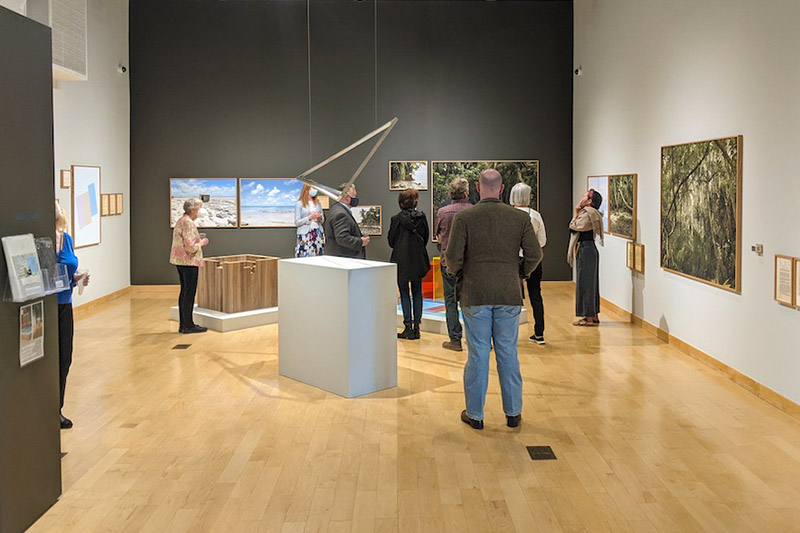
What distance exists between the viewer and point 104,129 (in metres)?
13.1

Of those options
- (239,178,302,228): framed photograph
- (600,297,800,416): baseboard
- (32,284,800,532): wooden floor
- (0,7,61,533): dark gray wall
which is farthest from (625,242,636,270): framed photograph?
(0,7,61,533): dark gray wall

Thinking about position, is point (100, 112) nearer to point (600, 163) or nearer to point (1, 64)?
point (600, 163)

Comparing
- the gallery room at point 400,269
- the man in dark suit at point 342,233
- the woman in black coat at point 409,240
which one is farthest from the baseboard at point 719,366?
the man in dark suit at point 342,233

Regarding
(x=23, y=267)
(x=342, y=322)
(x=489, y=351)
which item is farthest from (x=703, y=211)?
(x=23, y=267)

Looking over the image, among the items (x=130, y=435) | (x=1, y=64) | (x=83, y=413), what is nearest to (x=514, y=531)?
(x=130, y=435)

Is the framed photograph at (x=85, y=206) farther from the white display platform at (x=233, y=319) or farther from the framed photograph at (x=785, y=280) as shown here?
the framed photograph at (x=785, y=280)

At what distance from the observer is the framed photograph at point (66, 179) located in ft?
36.6

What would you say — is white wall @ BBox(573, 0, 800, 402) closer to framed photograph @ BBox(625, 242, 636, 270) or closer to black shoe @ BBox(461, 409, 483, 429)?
framed photograph @ BBox(625, 242, 636, 270)

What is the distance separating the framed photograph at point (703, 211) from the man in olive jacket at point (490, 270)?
9.08 feet

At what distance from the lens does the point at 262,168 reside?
14.6m

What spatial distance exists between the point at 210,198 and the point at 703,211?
29.5 feet

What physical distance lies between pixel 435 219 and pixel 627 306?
15.0 ft

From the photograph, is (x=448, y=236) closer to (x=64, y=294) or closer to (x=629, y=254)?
(x=629, y=254)

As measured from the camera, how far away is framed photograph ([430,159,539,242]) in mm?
14695
